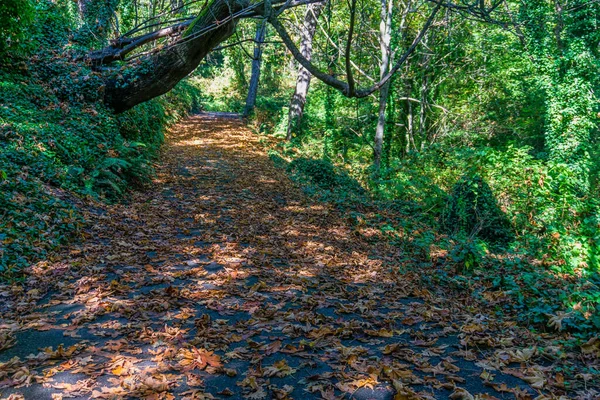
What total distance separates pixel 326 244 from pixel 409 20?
44.5ft

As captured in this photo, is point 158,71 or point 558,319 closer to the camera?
point 558,319

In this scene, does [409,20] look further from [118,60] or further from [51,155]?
[51,155]

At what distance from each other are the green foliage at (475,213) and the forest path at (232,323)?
2.48 meters

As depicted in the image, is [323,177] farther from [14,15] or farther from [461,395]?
[461,395]

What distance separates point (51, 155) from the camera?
763 centimetres

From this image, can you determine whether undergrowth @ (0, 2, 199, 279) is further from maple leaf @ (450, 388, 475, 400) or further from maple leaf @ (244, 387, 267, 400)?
maple leaf @ (450, 388, 475, 400)

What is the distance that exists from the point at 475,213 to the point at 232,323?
642 cm

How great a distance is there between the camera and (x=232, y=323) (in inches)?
162

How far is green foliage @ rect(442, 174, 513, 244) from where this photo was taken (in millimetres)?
8281

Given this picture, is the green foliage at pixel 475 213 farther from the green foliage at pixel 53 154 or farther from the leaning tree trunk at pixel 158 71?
the green foliage at pixel 53 154

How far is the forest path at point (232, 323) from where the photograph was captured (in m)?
3.08

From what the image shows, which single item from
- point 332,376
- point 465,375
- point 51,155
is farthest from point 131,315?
point 51,155

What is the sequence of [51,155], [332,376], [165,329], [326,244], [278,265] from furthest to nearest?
[51,155], [326,244], [278,265], [165,329], [332,376]

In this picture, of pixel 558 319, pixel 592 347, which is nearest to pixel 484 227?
pixel 558 319
